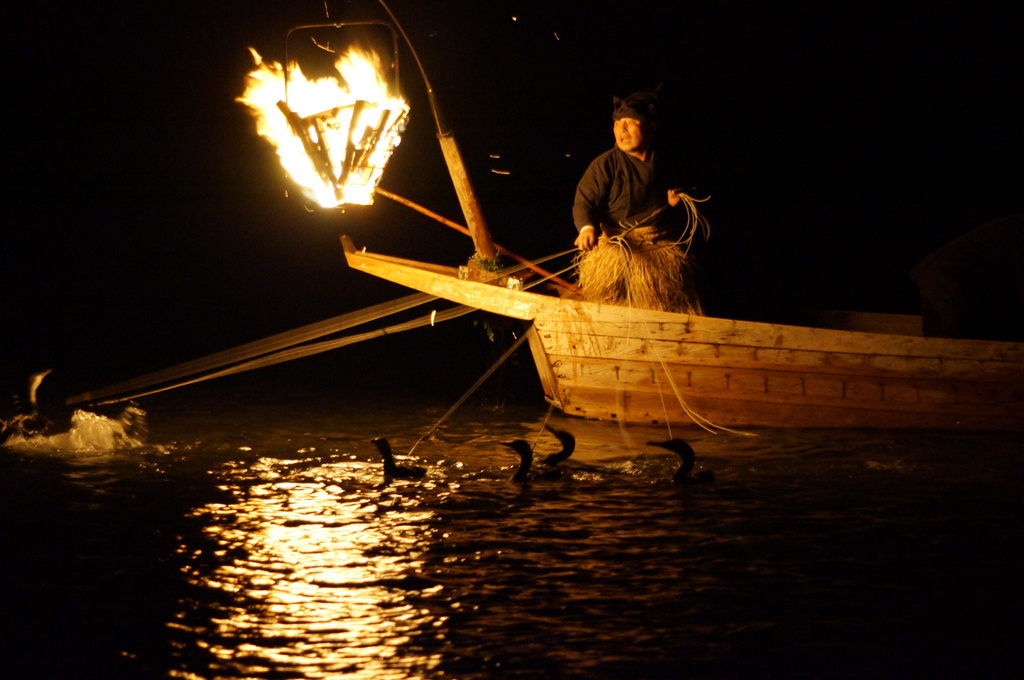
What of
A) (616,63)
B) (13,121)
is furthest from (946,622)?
(13,121)

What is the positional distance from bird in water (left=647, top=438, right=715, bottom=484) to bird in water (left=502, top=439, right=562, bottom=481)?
2.20 feet

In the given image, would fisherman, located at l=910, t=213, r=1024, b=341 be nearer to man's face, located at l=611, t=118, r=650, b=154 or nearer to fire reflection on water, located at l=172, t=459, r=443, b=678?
man's face, located at l=611, t=118, r=650, b=154

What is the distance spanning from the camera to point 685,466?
6398 millimetres

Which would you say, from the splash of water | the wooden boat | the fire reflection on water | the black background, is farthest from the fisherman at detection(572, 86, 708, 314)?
the black background

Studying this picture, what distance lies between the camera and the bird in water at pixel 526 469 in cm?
643

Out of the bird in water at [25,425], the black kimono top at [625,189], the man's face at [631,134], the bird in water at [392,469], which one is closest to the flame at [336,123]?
the black kimono top at [625,189]

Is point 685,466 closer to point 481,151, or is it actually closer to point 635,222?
point 635,222

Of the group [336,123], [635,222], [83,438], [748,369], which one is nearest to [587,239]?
[635,222]

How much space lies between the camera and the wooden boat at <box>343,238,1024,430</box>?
7.56m

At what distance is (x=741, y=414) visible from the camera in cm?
802

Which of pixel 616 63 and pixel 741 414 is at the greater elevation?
pixel 616 63

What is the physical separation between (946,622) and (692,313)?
394 centimetres

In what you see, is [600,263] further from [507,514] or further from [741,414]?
[507,514]

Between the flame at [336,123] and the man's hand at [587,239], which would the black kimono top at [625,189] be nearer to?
the man's hand at [587,239]
